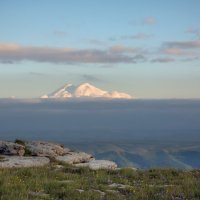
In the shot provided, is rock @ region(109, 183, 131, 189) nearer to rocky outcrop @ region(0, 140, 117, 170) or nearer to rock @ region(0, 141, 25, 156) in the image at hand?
rocky outcrop @ region(0, 140, 117, 170)

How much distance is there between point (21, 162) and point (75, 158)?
6594 mm

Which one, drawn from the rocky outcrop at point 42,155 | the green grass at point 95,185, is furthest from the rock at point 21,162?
the green grass at point 95,185

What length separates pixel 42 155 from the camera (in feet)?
118

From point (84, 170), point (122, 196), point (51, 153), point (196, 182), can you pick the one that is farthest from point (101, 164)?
point (122, 196)

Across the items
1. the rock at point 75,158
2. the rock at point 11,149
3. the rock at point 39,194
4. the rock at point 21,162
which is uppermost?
the rock at point 39,194

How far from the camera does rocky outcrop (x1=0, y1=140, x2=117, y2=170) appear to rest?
32500 mm

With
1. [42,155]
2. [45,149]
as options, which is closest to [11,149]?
[42,155]

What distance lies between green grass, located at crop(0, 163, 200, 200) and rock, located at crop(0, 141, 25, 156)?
9005 millimetres

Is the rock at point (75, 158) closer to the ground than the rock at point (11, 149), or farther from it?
closer to the ground

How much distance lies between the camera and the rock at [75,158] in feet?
Result: 116

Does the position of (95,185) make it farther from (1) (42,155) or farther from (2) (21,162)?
(1) (42,155)

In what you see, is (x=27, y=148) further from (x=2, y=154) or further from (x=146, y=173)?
(x=146, y=173)

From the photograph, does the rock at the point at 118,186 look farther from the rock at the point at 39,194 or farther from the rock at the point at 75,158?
the rock at the point at 75,158

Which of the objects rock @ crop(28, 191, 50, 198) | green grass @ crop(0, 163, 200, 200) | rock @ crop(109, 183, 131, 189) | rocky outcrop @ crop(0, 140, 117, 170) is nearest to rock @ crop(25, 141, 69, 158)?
rocky outcrop @ crop(0, 140, 117, 170)
